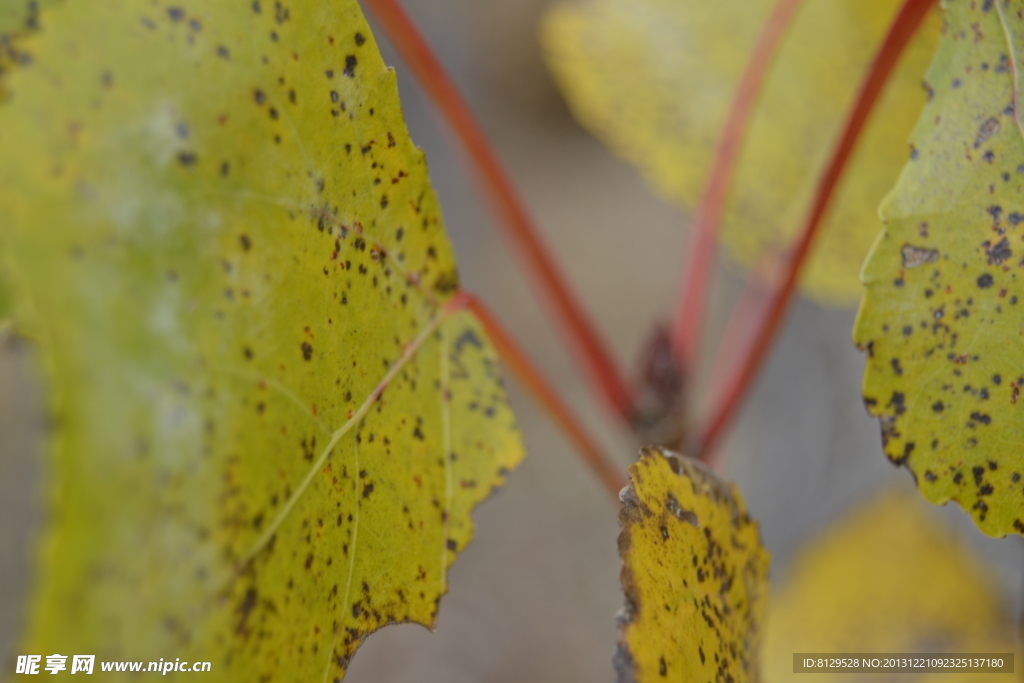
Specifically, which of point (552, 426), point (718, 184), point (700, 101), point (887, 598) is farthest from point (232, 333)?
point (552, 426)

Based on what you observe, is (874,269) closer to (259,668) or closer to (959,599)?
(259,668)

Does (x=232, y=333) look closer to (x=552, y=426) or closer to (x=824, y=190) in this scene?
(x=824, y=190)

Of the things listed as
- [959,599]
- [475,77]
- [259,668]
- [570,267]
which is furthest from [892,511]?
[475,77]

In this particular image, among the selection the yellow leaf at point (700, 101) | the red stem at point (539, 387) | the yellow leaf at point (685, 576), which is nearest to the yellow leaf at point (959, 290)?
the yellow leaf at point (685, 576)

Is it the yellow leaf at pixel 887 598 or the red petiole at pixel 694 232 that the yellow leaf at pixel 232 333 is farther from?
the yellow leaf at pixel 887 598

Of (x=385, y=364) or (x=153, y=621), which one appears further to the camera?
(x=385, y=364)

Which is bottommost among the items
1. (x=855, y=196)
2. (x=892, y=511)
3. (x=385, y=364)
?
(x=385, y=364)

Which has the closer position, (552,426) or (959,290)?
(959,290)
